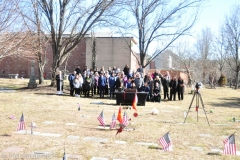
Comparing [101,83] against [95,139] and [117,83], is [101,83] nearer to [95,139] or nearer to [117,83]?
[117,83]

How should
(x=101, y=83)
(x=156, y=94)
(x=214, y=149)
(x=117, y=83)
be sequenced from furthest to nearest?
(x=101, y=83) → (x=117, y=83) → (x=156, y=94) → (x=214, y=149)

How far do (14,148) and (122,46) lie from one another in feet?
139

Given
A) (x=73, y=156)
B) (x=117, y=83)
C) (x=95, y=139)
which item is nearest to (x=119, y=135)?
(x=95, y=139)

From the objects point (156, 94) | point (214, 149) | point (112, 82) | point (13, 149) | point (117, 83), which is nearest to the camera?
point (13, 149)

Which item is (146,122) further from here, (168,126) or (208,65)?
(208,65)

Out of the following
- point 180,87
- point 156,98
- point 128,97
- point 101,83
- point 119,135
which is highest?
point 101,83

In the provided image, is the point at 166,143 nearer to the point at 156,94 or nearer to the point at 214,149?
the point at 214,149

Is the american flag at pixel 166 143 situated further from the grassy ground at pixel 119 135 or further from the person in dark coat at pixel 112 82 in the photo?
the person in dark coat at pixel 112 82

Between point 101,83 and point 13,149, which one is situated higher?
point 101,83

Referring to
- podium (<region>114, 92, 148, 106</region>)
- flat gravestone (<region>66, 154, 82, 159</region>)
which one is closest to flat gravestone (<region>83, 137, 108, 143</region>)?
flat gravestone (<region>66, 154, 82, 159</region>)

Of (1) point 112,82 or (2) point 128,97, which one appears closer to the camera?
(2) point 128,97

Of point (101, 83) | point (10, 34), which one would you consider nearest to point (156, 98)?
point (101, 83)

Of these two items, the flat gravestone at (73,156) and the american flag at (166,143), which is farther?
the american flag at (166,143)

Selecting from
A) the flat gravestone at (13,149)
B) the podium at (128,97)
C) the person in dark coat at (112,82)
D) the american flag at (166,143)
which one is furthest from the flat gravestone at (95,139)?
the person in dark coat at (112,82)
